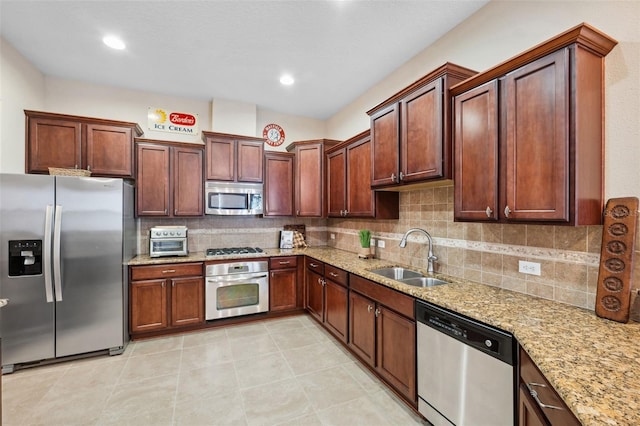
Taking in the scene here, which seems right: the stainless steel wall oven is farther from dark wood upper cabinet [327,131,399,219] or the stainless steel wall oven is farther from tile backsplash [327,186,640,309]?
tile backsplash [327,186,640,309]

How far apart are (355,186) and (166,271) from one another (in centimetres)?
246

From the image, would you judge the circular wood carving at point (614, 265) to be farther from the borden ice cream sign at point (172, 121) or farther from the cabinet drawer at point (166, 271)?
the borden ice cream sign at point (172, 121)

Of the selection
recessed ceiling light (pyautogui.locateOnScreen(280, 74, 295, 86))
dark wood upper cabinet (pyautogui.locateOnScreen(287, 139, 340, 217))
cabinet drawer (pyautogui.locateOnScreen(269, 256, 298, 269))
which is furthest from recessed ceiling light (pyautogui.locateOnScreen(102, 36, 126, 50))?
cabinet drawer (pyautogui.locateOnScreen(269, 256, 298, 269))

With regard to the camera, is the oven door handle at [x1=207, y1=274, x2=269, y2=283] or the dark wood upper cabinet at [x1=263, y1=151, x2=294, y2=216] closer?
the oven door handle at [x1=207, y1=274, x2=269, y2=283]

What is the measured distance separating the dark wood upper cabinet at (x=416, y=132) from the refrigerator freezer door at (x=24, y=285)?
125 inches

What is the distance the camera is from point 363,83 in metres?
3.58

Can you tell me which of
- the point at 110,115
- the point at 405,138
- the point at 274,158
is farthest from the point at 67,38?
the point at 405,138

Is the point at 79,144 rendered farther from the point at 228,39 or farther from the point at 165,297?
the point at 228,39

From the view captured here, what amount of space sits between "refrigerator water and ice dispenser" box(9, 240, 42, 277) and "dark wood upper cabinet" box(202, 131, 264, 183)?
181 cm

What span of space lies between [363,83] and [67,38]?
10.1ft

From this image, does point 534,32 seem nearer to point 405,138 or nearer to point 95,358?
point 405,138

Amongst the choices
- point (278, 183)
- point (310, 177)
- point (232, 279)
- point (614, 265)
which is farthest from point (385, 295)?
point (278, 183)

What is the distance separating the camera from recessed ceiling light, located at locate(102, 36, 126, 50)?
265 centimetres

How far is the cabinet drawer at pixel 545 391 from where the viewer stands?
95 cm
